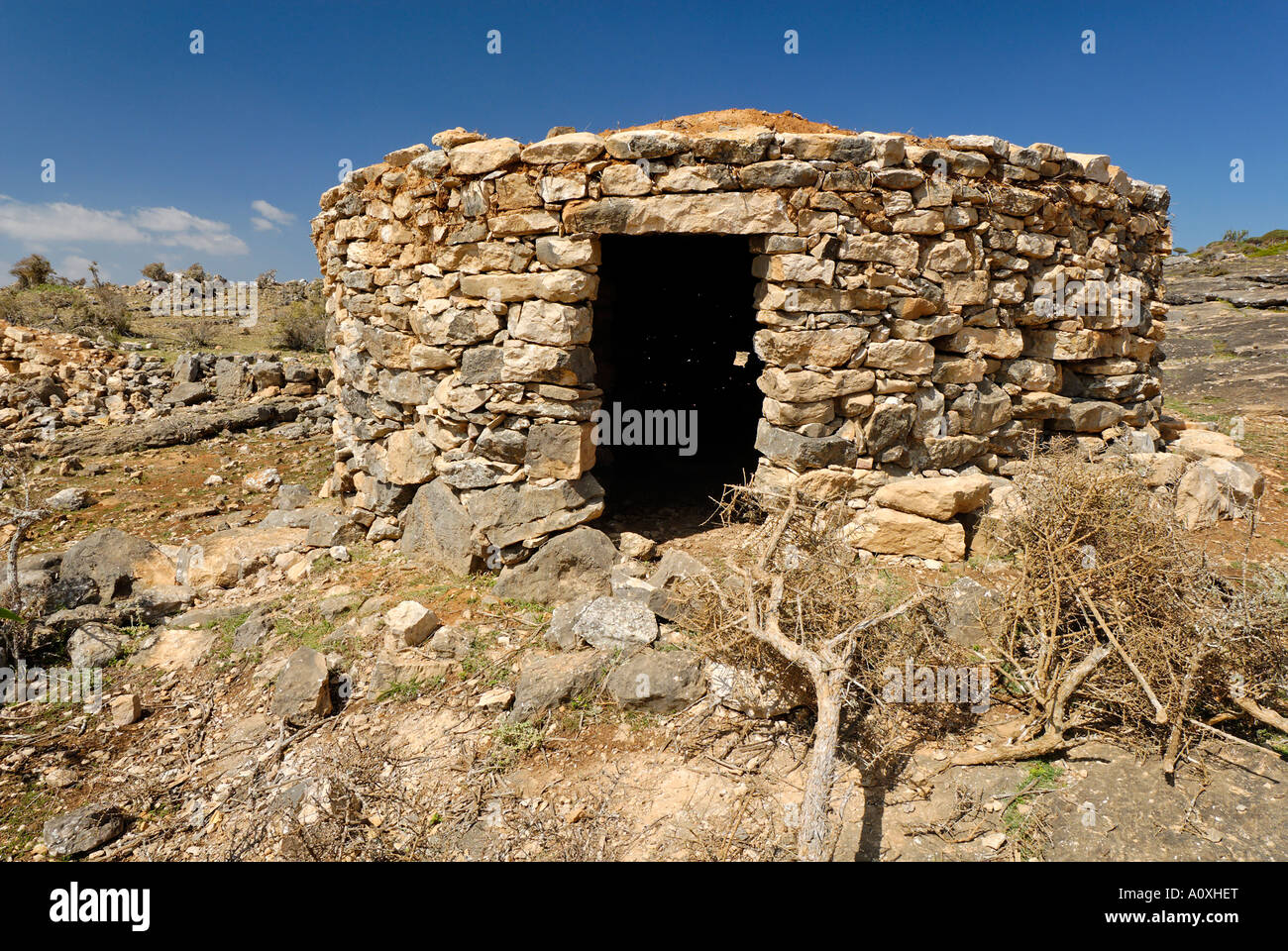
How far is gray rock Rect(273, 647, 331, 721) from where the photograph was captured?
3.77m

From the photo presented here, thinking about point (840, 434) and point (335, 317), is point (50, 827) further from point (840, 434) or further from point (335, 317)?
point (840, 434)

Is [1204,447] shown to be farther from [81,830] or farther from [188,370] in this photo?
[188,370]

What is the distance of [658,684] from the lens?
3.63 meters

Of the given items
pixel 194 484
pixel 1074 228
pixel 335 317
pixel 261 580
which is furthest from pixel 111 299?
pixel 1074 228

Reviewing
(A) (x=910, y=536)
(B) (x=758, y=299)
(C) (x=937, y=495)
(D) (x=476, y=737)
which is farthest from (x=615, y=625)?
(B) (x=758, y=299)

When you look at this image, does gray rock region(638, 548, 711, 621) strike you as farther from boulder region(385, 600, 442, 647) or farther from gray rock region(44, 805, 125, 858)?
gray rock region(44, 805, 125, 858)

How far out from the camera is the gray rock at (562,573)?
4.81 m

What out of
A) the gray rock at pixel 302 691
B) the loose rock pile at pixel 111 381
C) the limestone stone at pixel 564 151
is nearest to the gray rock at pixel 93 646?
the gray rock at pixel 302 691

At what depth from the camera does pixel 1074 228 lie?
18.2 feet

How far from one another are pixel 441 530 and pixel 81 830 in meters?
2.62

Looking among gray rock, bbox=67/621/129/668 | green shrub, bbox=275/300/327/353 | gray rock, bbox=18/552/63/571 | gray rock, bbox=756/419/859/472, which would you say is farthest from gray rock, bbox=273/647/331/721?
green shrub, bbox=275/300/327/353

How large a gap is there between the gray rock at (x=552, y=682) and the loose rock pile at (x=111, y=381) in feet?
25.2

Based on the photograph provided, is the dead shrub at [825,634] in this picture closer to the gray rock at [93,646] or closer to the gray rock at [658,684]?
the gray rock at [658,684]
